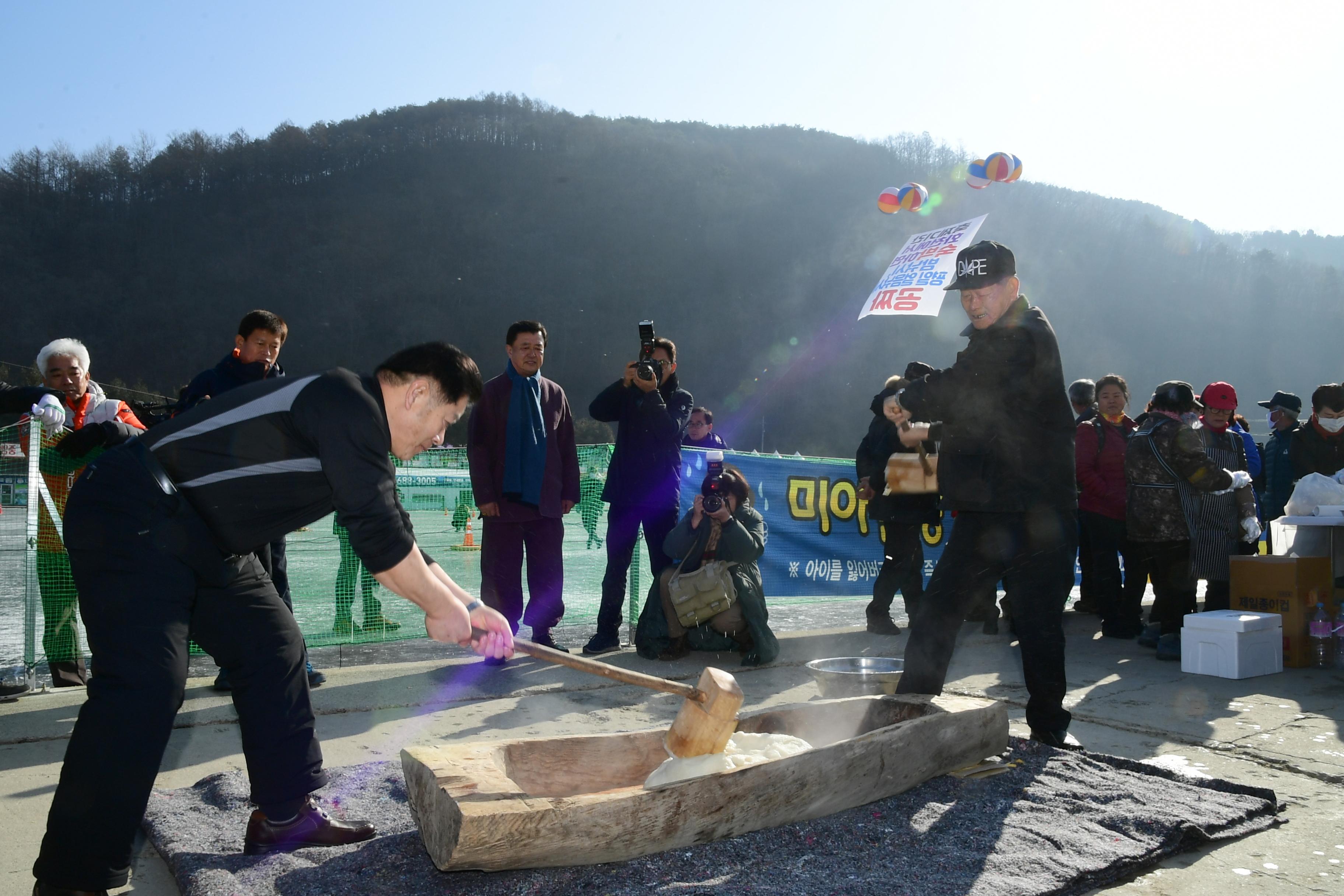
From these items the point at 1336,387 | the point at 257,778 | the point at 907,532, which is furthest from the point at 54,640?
the point at 1336,387

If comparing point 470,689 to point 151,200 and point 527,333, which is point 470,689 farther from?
point 151,200

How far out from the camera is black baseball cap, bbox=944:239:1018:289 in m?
3.73

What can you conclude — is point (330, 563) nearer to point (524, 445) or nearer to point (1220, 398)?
point (524, 445)

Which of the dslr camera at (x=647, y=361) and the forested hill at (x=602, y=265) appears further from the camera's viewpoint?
the forested hill at (x=602, y=265)

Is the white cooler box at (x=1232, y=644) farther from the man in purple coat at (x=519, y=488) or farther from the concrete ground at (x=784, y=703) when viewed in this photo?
the man in purple coat at (x=519, y=488)

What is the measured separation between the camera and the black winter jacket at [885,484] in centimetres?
690

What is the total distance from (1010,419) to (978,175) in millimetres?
12937

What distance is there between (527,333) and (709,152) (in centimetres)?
11939

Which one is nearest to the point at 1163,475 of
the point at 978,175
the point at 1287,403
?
Result: the point at 1287,403

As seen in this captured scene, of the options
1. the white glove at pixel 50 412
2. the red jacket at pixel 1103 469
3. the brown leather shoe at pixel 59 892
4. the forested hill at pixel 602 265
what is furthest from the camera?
the forested hill at pixel 602 265

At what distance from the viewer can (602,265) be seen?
96562 mm

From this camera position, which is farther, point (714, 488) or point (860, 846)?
point (714, 488)

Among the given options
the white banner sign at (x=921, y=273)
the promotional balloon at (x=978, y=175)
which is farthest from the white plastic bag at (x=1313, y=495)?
the promotional balloon at (x=978, y=175)

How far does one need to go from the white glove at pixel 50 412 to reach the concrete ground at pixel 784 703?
Result: 1.45 metres
